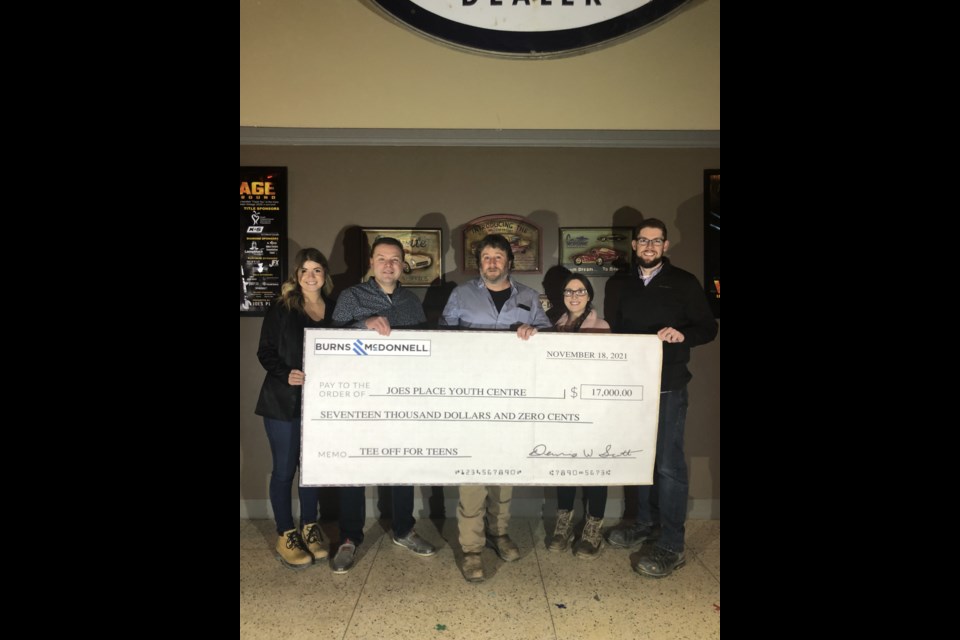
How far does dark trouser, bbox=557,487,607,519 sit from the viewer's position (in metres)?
2.47

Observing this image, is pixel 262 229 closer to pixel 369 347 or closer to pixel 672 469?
pixel 369 347

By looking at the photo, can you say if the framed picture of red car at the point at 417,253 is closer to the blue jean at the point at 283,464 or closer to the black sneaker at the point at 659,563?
the blue jean at the point at 283,464

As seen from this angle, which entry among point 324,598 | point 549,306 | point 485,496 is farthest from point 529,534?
point 549,306

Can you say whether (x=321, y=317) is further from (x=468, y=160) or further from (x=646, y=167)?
(x=646, y=167)

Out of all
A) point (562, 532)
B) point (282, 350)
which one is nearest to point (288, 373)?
point (282, 350)

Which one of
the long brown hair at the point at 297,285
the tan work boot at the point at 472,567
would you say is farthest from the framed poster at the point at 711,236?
the long brown hair at the point at 297,285

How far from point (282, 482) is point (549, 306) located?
169cm

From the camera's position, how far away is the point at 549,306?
2.71m

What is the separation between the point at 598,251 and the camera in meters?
2.73

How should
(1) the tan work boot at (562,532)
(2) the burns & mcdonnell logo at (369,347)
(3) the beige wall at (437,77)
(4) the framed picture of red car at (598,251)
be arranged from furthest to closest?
(4) the framed picture of red car at (598,251) → (3) the beige wall at (437,77) → (1) the tan work boot at (562,532) → (2) the burns & mcdonnell logo at (369,347)

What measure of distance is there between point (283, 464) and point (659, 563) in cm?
195

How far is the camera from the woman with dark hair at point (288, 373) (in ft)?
7.50

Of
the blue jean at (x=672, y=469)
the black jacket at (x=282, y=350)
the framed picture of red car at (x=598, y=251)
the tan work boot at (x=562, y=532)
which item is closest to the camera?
the black jacket at (x=282, y=350)
